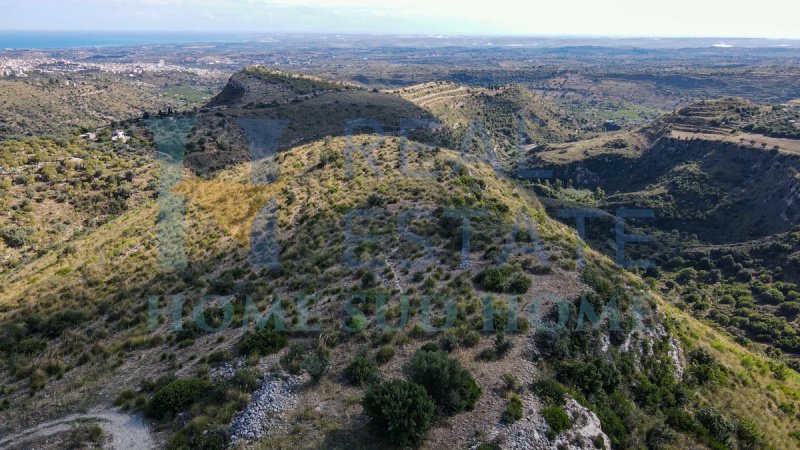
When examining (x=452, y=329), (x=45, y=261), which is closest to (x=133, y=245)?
(x=45, y=261)

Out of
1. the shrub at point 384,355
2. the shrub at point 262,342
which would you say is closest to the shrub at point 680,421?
the shrub at point 384,355

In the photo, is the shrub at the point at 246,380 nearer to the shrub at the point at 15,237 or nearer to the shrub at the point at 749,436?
the shrub at the point at 749,436

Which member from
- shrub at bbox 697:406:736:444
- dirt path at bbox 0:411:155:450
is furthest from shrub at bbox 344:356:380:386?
shrub at bbox 697:406:736:444

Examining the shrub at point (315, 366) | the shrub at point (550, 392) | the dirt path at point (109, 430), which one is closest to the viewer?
the dirt path at point (109, 430)

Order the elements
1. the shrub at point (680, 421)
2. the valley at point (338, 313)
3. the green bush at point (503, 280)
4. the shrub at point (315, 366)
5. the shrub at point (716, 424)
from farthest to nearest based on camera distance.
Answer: the green bush at point (503, 280), the shrub at point (716, 424), the shrub at point (680, 421), the shrub at point (315, 366), the valley at point (338, 313)

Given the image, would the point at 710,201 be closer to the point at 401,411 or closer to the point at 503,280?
the point at 503,280

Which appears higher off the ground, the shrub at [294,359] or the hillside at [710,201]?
the shrub at [294,359]
